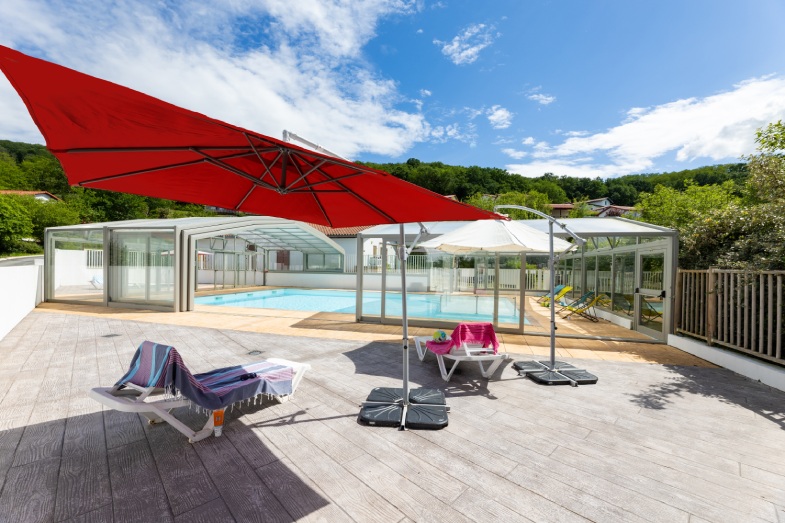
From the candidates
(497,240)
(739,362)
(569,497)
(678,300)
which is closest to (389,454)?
(569,497)

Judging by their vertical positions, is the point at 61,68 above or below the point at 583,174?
below

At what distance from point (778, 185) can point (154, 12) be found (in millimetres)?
13219

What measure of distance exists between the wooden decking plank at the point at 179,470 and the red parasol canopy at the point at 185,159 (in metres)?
2.07

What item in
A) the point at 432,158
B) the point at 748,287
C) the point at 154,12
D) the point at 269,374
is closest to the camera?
the point at 269,374

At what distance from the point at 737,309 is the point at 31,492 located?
8.12 meters

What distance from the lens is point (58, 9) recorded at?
8.66m

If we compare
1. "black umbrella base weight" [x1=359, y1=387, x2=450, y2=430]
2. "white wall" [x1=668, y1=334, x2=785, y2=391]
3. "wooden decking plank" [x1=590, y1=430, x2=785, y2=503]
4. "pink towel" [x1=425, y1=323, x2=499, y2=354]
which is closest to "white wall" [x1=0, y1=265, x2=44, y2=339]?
"black umbrella base weight" [x1=359, y1=387, x2=450, y2=430]

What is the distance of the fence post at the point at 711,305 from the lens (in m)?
5.66

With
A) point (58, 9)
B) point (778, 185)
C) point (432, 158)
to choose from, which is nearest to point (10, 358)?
point (58, 9)

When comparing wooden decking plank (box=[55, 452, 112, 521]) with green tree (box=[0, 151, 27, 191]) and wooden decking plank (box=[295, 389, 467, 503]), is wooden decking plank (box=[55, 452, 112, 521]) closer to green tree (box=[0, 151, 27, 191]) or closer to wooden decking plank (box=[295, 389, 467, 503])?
wooden decking plank (box=[295, 389, 467, 503])

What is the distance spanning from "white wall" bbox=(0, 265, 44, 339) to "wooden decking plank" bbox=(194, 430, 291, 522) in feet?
22.3

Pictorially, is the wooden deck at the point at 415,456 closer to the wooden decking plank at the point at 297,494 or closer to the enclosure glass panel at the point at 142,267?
the wooden decking plank at the point at 297,494

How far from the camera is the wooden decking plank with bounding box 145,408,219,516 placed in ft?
6.86

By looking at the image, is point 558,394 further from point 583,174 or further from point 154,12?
point 583,174
